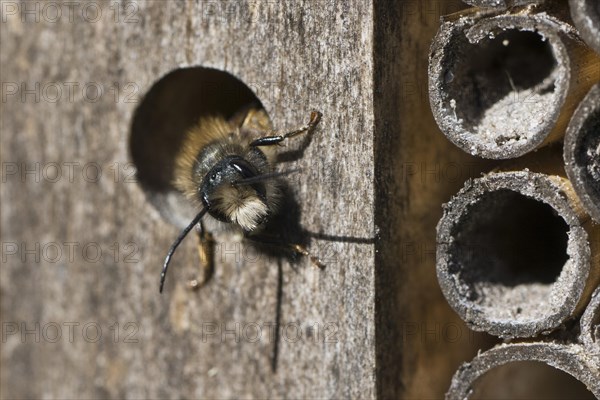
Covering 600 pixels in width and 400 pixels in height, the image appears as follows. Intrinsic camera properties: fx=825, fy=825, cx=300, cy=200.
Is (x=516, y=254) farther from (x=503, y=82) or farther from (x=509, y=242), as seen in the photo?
(x=503, y=82)

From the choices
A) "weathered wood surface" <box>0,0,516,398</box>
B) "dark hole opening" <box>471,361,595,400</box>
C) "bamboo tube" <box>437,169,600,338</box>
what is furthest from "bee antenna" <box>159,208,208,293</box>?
"dark hole opening" <box>471,361,595,400</box>

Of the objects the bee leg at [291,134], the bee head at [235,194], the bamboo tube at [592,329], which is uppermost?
the bee leg at [291,134]

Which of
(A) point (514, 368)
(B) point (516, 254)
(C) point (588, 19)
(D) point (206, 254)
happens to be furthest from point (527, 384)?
(C) point (588, 19)

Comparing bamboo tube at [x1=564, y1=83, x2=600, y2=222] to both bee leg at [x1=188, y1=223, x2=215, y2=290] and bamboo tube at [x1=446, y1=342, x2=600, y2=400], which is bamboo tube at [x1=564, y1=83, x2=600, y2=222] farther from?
bee leg at [x1=188, y1=223, x2=215, y2=290]

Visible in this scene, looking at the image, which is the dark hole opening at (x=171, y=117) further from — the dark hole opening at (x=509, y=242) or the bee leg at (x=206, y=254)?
the dark hole opening at (x=509, y=242)

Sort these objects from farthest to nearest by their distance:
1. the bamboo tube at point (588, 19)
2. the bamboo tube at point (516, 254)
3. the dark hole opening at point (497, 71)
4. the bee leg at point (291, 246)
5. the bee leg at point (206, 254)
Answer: the bee leg at point (206, 254) < the bee leg at point (291, 246) < the dark hole opening at point (497, 71) < the bamboo tube at point (516, 254) < the bamboo tube at point (588, 19)

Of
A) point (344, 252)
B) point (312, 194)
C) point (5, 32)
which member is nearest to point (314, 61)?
point (312, 194)

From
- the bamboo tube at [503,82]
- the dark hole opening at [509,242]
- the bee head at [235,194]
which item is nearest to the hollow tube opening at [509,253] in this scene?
the dark hole opening at [509,242]
